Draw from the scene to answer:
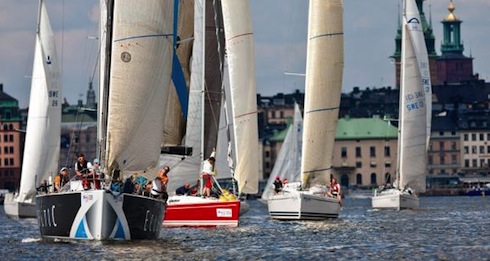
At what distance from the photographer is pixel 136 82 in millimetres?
38688

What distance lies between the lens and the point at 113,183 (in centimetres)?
3841

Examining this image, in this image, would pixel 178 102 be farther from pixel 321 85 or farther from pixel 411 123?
pixel 411 123

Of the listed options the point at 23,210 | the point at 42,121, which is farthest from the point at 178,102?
the point at 23,210

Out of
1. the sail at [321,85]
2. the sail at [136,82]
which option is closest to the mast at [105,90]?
the sail at [136,82]

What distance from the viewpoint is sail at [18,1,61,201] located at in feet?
235

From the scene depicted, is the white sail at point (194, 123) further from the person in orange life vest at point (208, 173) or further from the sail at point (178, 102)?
the sail at point (178, 102)

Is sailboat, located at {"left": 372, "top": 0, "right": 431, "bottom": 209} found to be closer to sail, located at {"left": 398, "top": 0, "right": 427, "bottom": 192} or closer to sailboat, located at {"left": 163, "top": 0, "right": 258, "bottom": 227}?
sail, located at {"left": 398, "top": 0, "right": 427, "bottom": 192}

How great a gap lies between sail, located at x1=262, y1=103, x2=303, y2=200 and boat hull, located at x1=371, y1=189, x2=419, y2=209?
4771 millimetres

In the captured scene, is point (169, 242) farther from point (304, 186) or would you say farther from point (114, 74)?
point (304, 186)

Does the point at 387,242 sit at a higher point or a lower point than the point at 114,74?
lower

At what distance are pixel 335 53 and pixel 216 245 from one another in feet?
57.3

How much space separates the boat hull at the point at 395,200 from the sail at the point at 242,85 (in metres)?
22.8

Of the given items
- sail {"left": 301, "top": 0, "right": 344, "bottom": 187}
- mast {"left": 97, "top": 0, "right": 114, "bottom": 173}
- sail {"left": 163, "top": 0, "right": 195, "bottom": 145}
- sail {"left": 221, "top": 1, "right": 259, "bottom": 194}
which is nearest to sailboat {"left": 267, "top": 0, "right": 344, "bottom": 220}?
sail {"left": 301, "top": 0, "right": 344, "bottom": 187}

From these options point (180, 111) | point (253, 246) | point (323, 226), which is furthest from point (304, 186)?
point (253, 246)
